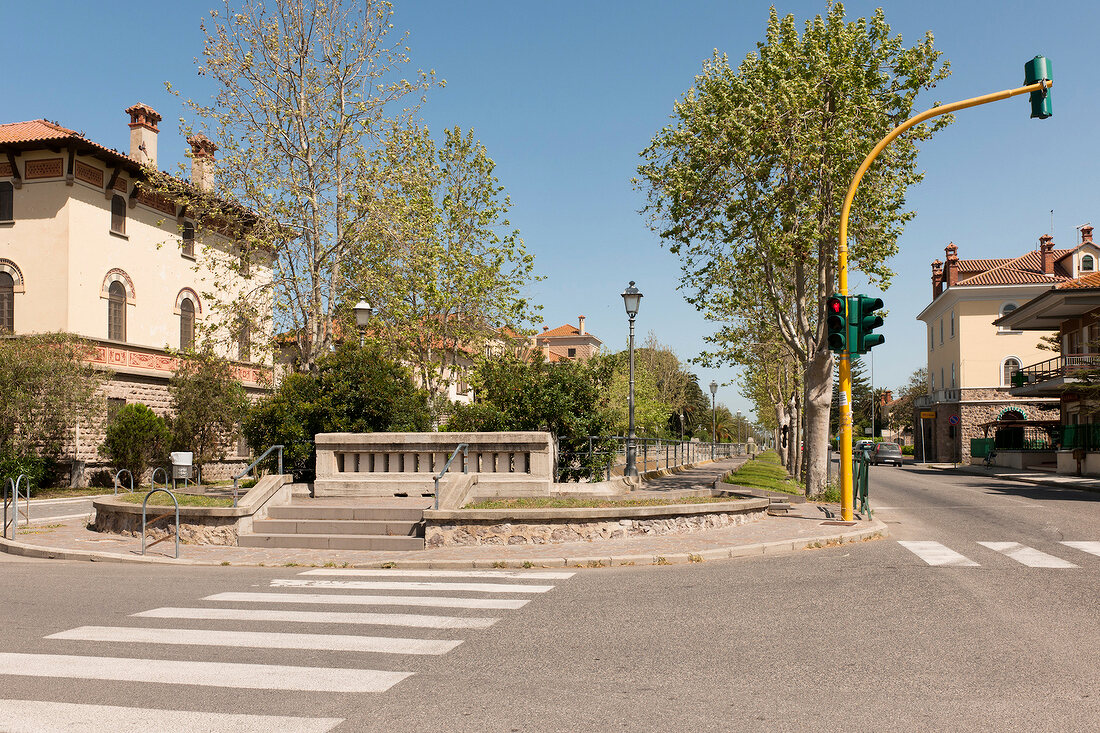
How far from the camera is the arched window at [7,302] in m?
29.1

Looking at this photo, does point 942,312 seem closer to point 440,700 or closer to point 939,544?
point 939,544

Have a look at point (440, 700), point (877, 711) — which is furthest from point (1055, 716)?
point (440, 700)

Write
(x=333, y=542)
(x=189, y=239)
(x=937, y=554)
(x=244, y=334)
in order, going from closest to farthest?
1. (x=937, y=554)
2. (x=333, y=542)
3. (x=244, y=334)
4. (x=189, y=239)

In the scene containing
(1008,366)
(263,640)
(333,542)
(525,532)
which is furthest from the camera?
(1008,366)

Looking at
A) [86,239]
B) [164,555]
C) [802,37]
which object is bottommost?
[164,555]

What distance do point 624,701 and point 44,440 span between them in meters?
28.7

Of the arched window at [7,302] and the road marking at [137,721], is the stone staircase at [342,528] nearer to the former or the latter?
the road marking at [137,721]

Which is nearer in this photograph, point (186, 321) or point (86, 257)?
point (86, 257)

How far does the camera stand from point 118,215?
102ft

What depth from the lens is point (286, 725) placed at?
4598 millimetres

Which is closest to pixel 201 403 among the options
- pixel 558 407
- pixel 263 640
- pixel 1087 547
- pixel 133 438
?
pixel 133 438

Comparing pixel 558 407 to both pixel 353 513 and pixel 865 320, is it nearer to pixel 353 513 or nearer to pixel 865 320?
pixel 353 513

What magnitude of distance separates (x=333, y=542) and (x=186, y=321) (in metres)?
25.8

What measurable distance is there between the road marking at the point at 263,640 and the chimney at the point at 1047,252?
64.7 metres
